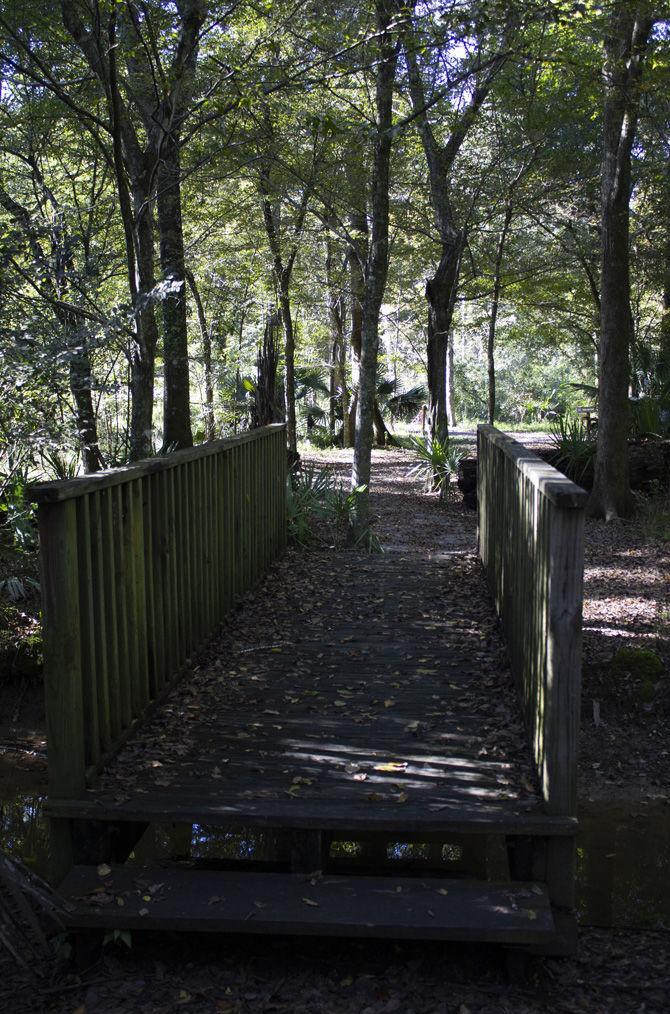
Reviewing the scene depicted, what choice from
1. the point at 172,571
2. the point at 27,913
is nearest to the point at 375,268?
the point at 172,571

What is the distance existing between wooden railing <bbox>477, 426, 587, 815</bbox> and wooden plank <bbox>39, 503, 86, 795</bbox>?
183 cm

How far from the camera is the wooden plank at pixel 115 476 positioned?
3273 mm

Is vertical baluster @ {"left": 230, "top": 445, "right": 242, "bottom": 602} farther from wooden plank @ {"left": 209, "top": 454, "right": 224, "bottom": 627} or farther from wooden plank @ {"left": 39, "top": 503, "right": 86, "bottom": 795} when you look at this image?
wooden plank @ {"left": 39, "top": 503, "right": 86, "bottom": 795}

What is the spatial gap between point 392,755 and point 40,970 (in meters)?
1.65

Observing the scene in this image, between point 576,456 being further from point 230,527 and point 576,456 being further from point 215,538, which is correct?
point 215,538

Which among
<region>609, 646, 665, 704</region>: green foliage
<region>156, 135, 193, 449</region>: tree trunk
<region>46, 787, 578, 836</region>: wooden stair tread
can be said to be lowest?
<region>609, 646, 665, 704</region>: green foliage

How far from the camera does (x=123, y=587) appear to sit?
13.3 feet

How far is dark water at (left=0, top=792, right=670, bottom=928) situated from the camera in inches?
169

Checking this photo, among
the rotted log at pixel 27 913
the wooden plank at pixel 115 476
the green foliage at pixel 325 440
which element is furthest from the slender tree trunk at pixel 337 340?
the rotted log at pixel 27 913

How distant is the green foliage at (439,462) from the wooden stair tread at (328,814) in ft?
34.7

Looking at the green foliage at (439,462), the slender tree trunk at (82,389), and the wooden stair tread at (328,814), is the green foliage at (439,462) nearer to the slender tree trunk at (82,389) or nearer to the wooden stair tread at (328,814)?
the slender tree trunk at (82,389)

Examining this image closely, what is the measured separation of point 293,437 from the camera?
17281 mm

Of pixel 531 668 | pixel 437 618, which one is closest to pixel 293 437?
pixel 437 618

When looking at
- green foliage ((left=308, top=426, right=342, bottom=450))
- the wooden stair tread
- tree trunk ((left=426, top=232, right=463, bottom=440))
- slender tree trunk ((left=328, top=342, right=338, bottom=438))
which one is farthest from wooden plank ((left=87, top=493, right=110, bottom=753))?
slender tree trunk ((left=328, top=342, right=338, bottom=438))
